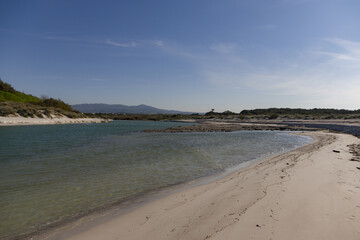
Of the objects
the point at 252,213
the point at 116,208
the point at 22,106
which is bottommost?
the point at 116,208

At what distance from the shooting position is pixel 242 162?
12125 mm

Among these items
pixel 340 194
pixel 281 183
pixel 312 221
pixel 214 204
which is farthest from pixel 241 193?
pixel 340 194

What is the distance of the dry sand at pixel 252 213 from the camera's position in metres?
4.04

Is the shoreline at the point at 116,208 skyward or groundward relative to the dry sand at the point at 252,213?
groundward

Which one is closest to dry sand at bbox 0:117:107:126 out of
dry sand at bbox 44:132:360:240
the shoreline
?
the shoreline

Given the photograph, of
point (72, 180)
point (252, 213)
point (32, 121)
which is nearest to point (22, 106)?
point (32, 121)

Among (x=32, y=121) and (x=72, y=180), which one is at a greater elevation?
(x=32, y=121)

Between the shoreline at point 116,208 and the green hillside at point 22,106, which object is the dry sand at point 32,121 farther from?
the shoreline at point 116,208

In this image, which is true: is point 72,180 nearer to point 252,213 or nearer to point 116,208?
point 116,208

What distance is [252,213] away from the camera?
4.86 metres

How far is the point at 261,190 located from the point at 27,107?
173ft

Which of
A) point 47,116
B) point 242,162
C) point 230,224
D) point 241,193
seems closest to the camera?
point 230,224

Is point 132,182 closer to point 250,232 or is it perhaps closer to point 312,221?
point 250,232

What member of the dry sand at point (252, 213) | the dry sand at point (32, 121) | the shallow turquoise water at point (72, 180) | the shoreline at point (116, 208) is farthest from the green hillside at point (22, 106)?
the dry sand at point (252, 213)
